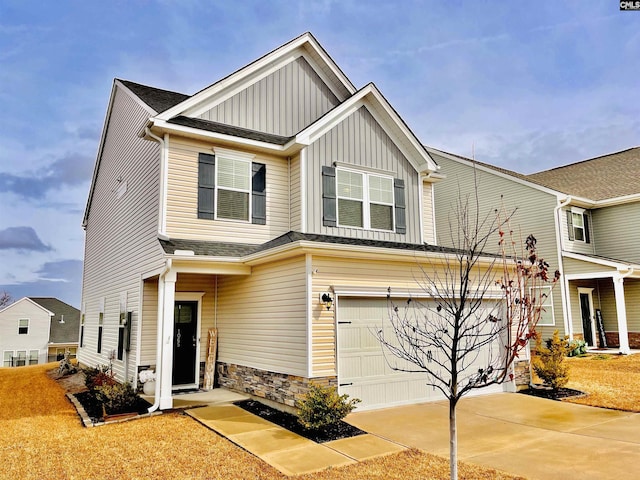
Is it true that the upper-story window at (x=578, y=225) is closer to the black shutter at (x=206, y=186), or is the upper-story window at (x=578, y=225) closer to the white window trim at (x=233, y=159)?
the white window trim at (x=233, y=159)

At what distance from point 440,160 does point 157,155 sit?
51.6ft

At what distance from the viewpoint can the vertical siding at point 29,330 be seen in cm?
3850

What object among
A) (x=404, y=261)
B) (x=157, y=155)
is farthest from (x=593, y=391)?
(x=157, y=155)

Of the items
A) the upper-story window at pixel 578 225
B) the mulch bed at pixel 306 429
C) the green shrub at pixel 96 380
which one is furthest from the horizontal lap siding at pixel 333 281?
the upper-story window at pixel 578 225

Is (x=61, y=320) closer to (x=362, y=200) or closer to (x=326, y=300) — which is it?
(x=362, y=200)

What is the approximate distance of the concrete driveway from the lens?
5309mm

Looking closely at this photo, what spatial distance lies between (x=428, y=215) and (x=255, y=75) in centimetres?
659

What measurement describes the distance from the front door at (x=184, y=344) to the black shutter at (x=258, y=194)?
294 cm

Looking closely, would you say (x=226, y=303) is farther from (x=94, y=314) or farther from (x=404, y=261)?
(x=94, y=314)

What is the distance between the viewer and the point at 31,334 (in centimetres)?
3950

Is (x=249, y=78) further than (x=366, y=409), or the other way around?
(x=249, y=78)

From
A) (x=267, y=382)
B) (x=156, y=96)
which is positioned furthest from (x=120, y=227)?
(x=267, y=382)

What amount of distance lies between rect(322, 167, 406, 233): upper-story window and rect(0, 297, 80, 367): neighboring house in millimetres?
38944

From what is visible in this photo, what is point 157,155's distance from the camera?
35.4ft
